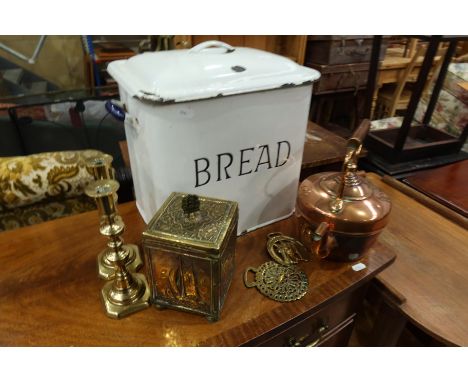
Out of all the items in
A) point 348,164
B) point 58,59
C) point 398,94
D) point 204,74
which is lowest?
point 398,94

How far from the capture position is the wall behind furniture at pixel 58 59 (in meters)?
2.35

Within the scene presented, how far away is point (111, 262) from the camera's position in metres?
0.60

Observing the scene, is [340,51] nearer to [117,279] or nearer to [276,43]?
[276,43]

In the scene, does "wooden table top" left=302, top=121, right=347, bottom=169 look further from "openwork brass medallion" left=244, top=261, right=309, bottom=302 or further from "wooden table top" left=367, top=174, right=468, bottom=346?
"openwork brass medallion" left=244, top=261, right=309, bottom=302

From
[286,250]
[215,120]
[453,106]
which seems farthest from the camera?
[453,106]

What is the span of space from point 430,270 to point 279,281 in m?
0.42

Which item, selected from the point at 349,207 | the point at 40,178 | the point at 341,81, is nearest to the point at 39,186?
the point at 40,178

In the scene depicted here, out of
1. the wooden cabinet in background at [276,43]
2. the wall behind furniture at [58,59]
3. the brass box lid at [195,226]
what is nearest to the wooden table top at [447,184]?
the brass box lid at [195,226]

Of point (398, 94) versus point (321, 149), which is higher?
point (321, 149)

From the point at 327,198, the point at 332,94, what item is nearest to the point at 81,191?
the point at 327,198

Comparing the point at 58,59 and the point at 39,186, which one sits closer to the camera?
the point at 39,186

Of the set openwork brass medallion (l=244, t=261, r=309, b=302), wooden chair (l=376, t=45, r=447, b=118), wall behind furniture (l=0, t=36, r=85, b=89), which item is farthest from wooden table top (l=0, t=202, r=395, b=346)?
wall behind furniture (l=0, t=36, r=85, b=89)

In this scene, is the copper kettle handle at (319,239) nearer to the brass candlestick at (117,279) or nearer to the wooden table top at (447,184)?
the brass candlestick at (117,279)

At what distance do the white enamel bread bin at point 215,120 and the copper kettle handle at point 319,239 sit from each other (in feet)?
0.45
